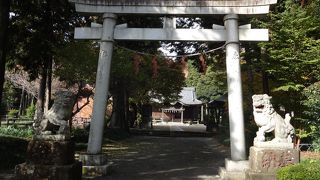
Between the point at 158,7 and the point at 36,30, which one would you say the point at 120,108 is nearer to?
the point at 36,30

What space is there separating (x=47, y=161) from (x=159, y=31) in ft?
18.8

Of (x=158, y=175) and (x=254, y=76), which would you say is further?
(x=254, y=76)

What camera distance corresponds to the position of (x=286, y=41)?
644 inches

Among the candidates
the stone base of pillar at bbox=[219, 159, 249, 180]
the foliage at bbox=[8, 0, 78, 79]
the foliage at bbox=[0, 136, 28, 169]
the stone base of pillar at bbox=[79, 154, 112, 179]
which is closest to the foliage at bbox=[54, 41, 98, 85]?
the foliage at bbox=[8, 0, 78, 79]

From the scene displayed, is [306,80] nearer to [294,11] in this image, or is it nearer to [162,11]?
[294,11]

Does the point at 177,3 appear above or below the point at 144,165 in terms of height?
above

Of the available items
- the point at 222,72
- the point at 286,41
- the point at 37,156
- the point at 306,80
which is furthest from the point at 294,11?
the point at 37,156

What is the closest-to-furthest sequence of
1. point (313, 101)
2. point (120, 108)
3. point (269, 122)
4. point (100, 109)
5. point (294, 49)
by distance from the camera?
point (269, 122)
point (100, 109)
point (313, 101)
point (294, 49)
point (120, 108)

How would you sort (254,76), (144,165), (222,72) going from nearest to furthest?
(144,165) < (254,76) < (222,72)

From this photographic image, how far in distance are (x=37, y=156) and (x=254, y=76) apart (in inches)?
621

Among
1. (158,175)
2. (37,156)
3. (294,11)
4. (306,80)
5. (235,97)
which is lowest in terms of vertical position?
(158,175)

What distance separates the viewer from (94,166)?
11.9 meters

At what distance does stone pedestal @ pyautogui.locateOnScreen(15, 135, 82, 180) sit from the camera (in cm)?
916

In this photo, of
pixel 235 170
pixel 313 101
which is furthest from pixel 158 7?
pixel 313 101
